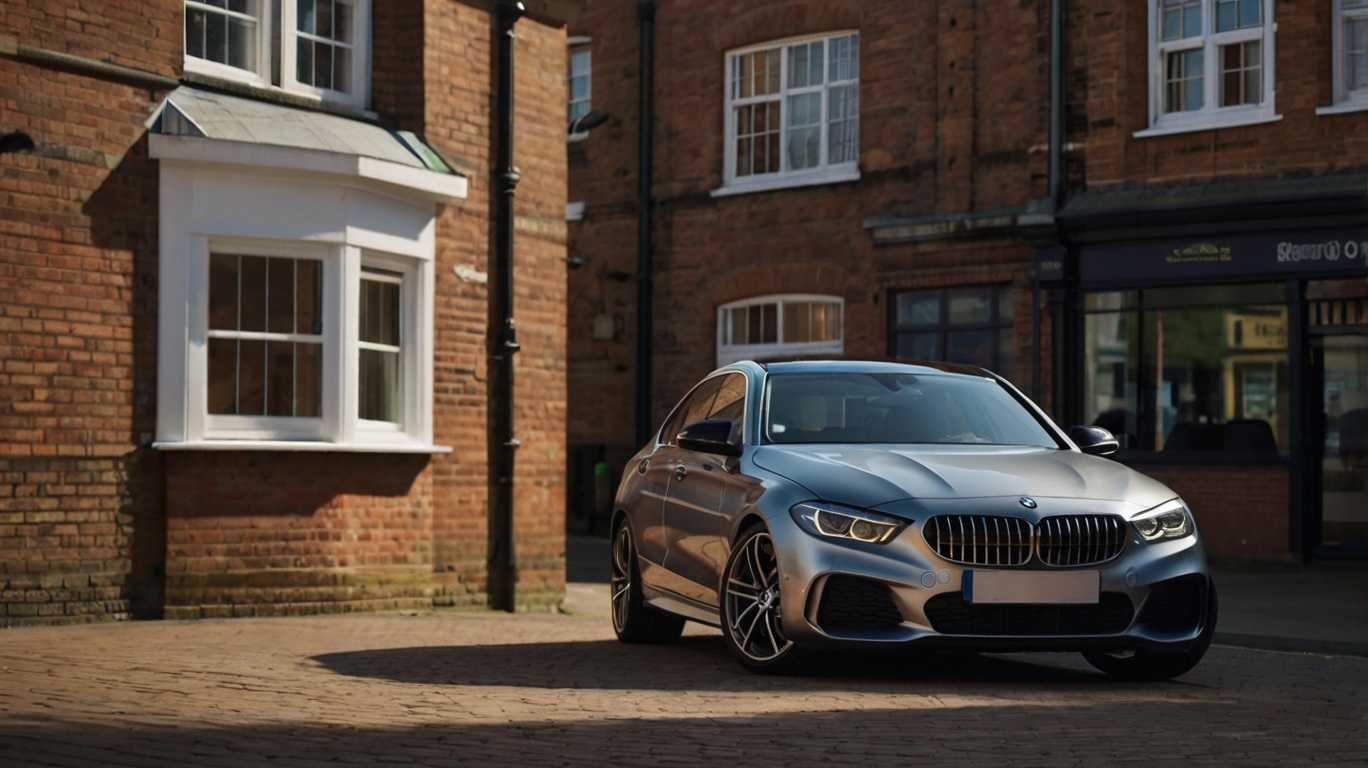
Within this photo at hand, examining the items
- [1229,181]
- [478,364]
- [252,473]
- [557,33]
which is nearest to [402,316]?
[478,364]

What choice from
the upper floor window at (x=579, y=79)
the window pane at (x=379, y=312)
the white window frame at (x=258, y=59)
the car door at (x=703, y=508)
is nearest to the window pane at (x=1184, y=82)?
the upper floor window at (x=579, y=79)

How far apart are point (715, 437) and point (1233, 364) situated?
41.1 ft

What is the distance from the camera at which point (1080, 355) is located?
21578 mm

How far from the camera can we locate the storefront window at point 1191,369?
2003 cm

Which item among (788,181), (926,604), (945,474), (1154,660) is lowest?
(1154,660)

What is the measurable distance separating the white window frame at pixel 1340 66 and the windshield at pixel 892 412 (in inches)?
431

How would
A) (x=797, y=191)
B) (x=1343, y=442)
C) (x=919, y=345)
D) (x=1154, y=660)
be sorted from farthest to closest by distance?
(x=797, y=191), (x=919, y=345), (x=1343, y=442), (x=1154, y=660)

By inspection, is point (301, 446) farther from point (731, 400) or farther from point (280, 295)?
point (731, 400)

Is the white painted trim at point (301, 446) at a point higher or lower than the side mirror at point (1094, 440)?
lower

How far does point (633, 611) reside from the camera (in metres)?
10.7

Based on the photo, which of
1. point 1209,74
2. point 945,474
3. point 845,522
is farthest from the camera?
point 1209,74

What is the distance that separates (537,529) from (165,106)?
4749mm

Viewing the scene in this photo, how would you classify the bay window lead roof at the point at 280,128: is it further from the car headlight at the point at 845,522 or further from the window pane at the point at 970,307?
the window pane at the point at 970,307

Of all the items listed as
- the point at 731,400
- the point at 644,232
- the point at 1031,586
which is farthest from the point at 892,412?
the point at 644,232
